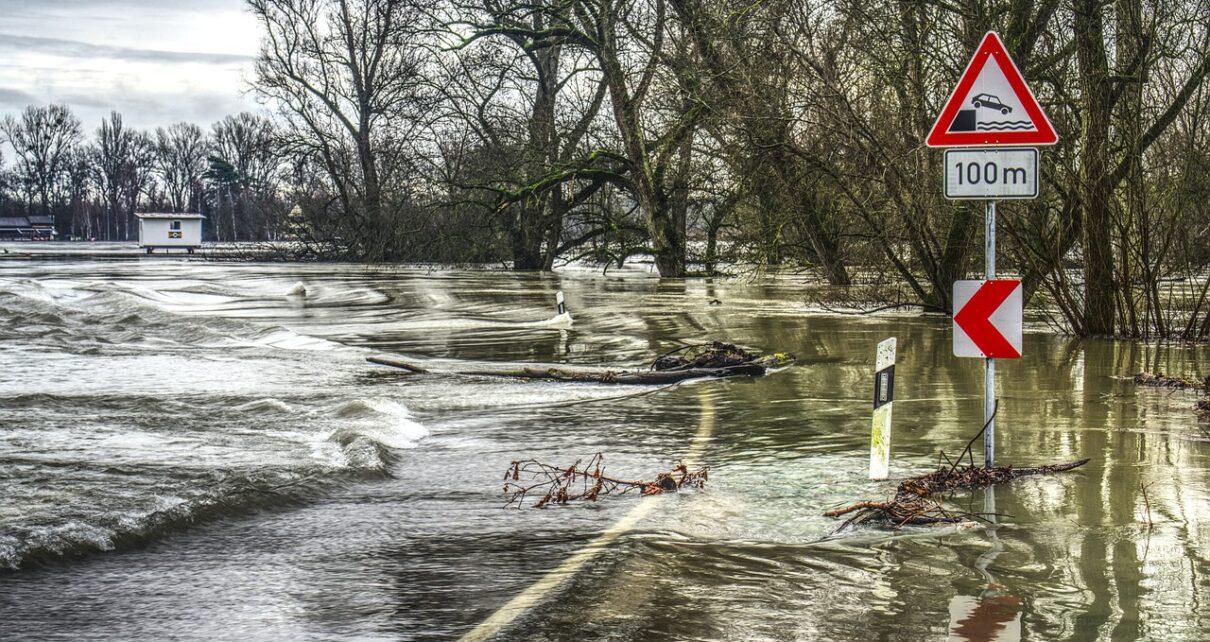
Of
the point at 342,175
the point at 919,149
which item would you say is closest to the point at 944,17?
the point at 919,149

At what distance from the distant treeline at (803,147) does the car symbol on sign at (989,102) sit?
861cm

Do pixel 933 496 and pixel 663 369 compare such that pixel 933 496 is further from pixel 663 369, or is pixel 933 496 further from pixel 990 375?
pixel 663 369

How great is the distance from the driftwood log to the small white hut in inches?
3390

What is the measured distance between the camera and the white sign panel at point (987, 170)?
25.4 feet

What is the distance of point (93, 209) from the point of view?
147 metres

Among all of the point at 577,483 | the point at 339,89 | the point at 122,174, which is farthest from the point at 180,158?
the point at 577,483

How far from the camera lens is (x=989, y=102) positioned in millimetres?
7727

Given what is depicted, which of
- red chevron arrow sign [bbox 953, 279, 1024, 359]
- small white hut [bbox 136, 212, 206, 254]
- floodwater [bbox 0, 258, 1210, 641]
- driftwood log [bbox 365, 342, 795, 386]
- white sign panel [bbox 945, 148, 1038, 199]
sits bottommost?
floodwater [bbox 0, 258, 1210, 641]

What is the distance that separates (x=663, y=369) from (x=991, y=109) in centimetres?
723

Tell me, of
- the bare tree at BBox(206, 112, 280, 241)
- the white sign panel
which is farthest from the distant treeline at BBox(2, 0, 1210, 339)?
the bare tree at BBox(206, 112, 280, 241)

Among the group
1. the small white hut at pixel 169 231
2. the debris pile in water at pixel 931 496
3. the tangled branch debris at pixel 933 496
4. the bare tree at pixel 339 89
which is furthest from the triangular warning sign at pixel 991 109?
the small white hut at pixel 169 231

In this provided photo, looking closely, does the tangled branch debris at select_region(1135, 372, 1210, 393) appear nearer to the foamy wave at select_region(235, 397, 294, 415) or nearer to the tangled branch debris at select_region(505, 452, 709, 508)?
the tangled branch debris at select_region(505, 452, 709, 508)

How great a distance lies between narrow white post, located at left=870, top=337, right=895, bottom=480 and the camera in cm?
759

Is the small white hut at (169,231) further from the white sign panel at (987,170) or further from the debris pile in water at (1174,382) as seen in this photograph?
the white sign panel at (987,170)
